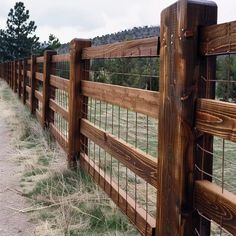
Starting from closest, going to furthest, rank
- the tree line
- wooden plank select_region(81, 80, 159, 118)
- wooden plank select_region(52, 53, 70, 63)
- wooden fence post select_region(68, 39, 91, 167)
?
wooden plank select_region(81, 80, 159, 118), wooden fence post select_region(68, 39, 91, 167), wooden plank select_region(52, 53, 70, 63), the tree line

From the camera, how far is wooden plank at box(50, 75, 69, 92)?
6011 mm

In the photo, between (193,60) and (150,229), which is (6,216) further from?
(193,60)

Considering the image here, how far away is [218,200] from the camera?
213 cm

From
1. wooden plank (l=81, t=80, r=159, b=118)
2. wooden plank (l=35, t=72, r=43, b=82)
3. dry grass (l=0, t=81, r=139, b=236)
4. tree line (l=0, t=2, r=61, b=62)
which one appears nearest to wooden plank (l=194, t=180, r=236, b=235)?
wooden plank (l=81, t=80, r=159, b=118)

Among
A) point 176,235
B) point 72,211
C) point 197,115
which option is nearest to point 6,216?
point 72,211

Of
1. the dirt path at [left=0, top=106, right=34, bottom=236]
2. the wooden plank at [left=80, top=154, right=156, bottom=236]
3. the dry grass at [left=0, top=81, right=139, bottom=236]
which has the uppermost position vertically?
the wooden plank at [left=80, top=154, right=156, bottom=236]

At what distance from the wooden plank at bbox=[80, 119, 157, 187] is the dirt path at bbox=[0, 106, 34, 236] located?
0.92m

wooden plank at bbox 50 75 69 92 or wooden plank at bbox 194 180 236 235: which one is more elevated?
wooden plank at bbox 50 75 69 92

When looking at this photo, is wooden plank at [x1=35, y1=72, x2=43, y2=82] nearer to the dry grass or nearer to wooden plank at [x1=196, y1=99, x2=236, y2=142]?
the dry grass

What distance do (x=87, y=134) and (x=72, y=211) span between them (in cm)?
100

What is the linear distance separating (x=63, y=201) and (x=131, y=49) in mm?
1595

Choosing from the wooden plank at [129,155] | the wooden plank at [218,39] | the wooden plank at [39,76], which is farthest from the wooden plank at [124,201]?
the wooden plank at [39,76]

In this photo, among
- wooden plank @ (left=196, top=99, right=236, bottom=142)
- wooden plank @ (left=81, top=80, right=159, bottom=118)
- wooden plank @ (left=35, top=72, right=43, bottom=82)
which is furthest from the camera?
wooden plank @ (left=35, top=72, right=43, bottom=82)

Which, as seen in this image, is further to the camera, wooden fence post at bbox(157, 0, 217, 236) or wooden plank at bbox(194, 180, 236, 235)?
wooden fence post at bbox(157, 0, 217, 236)
